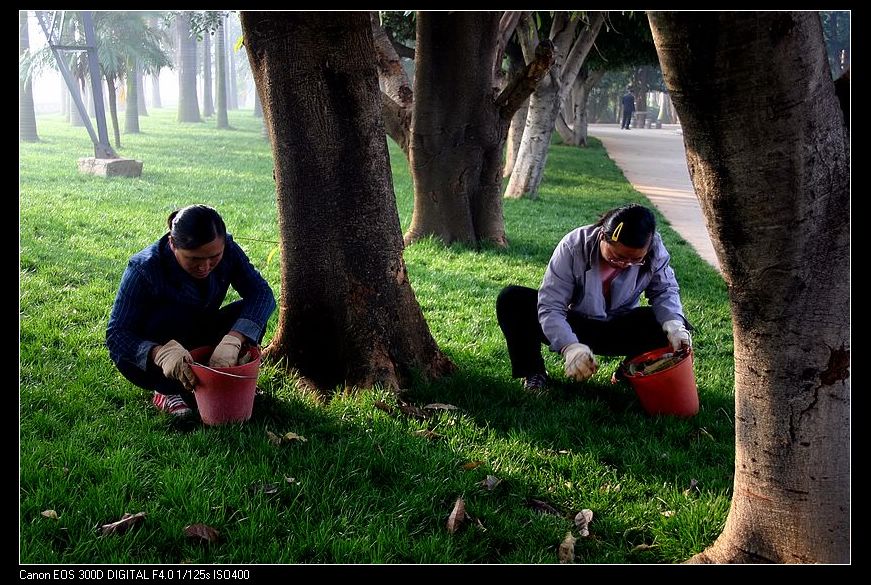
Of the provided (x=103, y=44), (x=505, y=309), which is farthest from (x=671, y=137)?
(x=505, y=309)

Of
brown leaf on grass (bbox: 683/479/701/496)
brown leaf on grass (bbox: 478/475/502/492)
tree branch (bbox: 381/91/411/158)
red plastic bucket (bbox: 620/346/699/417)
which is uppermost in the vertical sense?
tree branch (bbox: 381/91/411/158)

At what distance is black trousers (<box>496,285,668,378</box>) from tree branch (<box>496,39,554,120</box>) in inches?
116

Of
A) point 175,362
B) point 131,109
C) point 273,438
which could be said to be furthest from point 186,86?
point 273,438

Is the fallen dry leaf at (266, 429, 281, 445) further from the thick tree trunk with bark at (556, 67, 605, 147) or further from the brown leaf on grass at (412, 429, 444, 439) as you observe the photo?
the thick tree trunk with bark at (556, 67, 605, 147)

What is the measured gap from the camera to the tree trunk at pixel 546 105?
1223 cm

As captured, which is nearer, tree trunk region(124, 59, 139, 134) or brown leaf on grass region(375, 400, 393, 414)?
brown leaf on grass region(375, 400, 393, 414)

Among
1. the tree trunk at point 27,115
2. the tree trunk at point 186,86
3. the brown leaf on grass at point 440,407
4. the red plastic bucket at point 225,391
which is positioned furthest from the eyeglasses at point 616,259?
the tree trunk at point 186,86

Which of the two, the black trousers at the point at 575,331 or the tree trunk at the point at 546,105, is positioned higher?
the tree trunk at the point at 546,105

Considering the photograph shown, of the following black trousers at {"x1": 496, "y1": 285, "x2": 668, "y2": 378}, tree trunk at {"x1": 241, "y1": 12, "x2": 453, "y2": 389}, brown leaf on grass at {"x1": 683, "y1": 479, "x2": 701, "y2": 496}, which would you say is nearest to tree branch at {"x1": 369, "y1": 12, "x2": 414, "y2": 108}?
tree trunk at {"x1": 241, "y1": 12, "x2": 453, "y2": 389}

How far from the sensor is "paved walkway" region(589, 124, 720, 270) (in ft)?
36.0

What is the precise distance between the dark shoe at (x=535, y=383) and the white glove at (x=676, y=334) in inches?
29.0

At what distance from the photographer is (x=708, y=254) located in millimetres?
9469

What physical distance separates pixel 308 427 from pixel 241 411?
1.09 ft

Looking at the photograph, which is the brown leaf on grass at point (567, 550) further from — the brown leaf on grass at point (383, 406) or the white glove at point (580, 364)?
the brown leaf on grass at point (383, 406)
